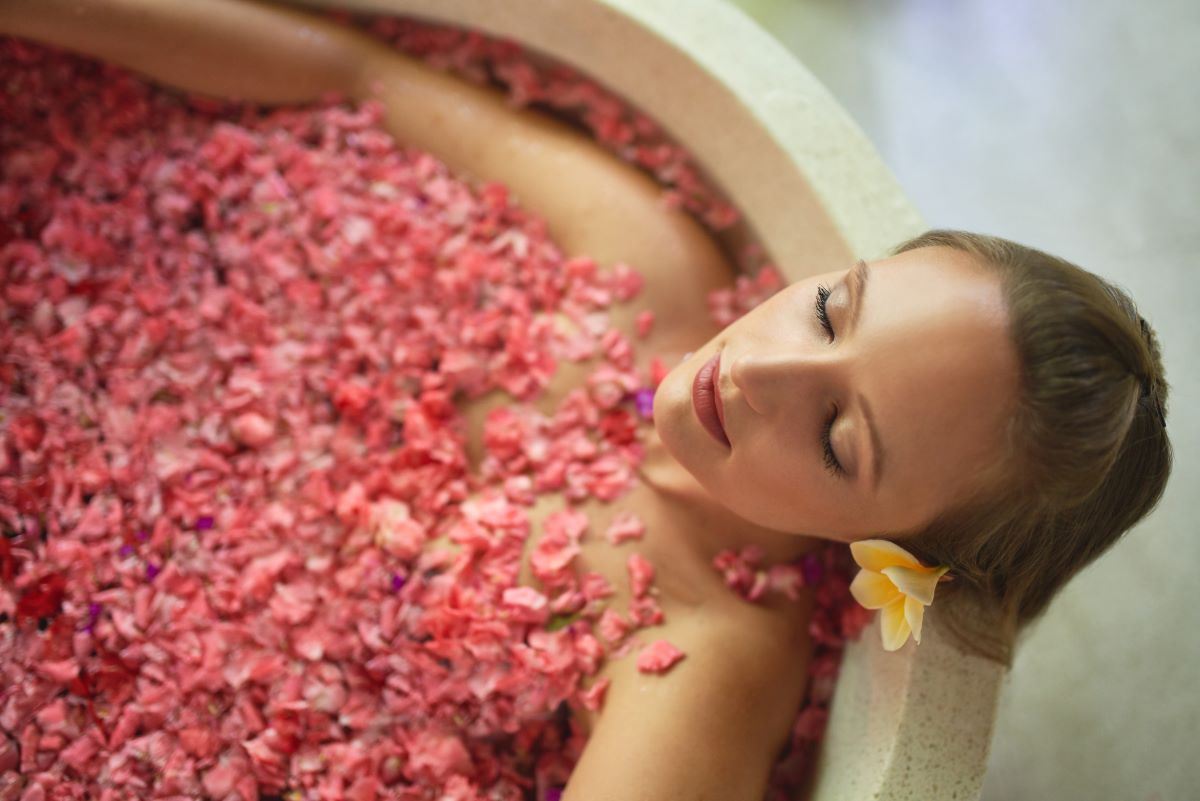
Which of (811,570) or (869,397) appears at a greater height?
(869,397)

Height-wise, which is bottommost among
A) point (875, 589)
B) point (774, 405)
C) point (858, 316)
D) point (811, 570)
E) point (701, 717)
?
point (701, 717)

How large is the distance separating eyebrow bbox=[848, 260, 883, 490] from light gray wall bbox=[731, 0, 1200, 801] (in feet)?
2.76

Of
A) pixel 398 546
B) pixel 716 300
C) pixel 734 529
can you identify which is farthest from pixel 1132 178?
pixel 398 546

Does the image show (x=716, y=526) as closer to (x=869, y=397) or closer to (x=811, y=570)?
(x=811, y=570)

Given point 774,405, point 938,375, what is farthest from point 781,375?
point 938,375

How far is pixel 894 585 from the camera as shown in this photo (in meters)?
0.82

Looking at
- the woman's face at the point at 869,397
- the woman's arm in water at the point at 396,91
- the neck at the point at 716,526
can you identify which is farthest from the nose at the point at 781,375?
the woman's arm in water at the point at 396,91

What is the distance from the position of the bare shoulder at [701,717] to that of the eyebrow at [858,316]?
0.35 metres

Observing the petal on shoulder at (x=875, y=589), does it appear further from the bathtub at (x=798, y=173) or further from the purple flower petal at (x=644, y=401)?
the purple flower petal at (x=644, y=401)

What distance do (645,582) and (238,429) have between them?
0.60 m

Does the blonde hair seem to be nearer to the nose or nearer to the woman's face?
the woman's face

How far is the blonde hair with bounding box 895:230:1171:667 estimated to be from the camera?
2.40 ft

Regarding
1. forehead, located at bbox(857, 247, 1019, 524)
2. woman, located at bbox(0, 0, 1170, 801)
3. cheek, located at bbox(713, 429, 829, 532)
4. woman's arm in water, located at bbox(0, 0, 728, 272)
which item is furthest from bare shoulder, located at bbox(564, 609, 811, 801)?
woman's arm in water, located at bbox(0, 0, 728, 272)

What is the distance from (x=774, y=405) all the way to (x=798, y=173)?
1.55 ft
